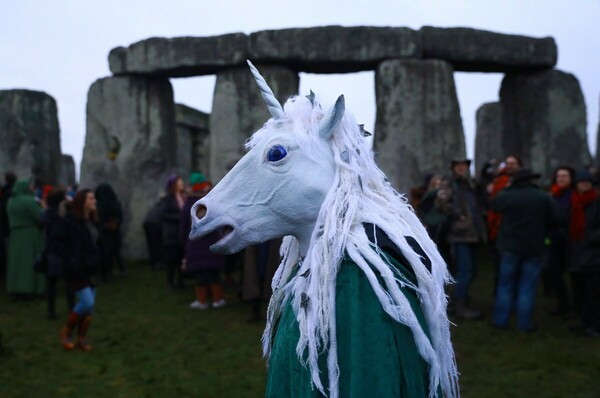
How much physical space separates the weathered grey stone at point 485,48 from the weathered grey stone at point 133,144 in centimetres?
448

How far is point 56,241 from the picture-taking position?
6.61 m

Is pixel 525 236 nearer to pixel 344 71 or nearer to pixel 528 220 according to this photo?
pixel 528 220

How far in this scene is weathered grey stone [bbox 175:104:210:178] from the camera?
57.0 feet

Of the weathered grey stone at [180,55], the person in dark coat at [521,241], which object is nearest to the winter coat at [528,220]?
the person in dark coat at [521,241]

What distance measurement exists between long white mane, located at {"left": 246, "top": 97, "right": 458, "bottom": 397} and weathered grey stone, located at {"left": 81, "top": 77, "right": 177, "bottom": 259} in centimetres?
945

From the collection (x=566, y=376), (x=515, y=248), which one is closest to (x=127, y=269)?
(x=515, y=248)

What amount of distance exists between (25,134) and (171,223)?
5337 millimetres

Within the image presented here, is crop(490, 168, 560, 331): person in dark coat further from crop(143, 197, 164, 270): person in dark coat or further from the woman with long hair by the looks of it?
crop(143, 197, 164, 270): person in dark coat

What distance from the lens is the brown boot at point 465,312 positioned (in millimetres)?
6867

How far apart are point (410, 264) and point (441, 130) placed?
27.1ft

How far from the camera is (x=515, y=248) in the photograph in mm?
6285

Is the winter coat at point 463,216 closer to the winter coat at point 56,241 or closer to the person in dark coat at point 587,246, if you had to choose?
the person in dark coat at point 587,246

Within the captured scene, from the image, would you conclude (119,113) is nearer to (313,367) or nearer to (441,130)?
(441,130)

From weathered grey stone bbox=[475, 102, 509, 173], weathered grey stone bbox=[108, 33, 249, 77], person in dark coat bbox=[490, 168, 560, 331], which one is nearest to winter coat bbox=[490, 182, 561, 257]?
person in dark coat bbox=[490, 168, 560, 331]
